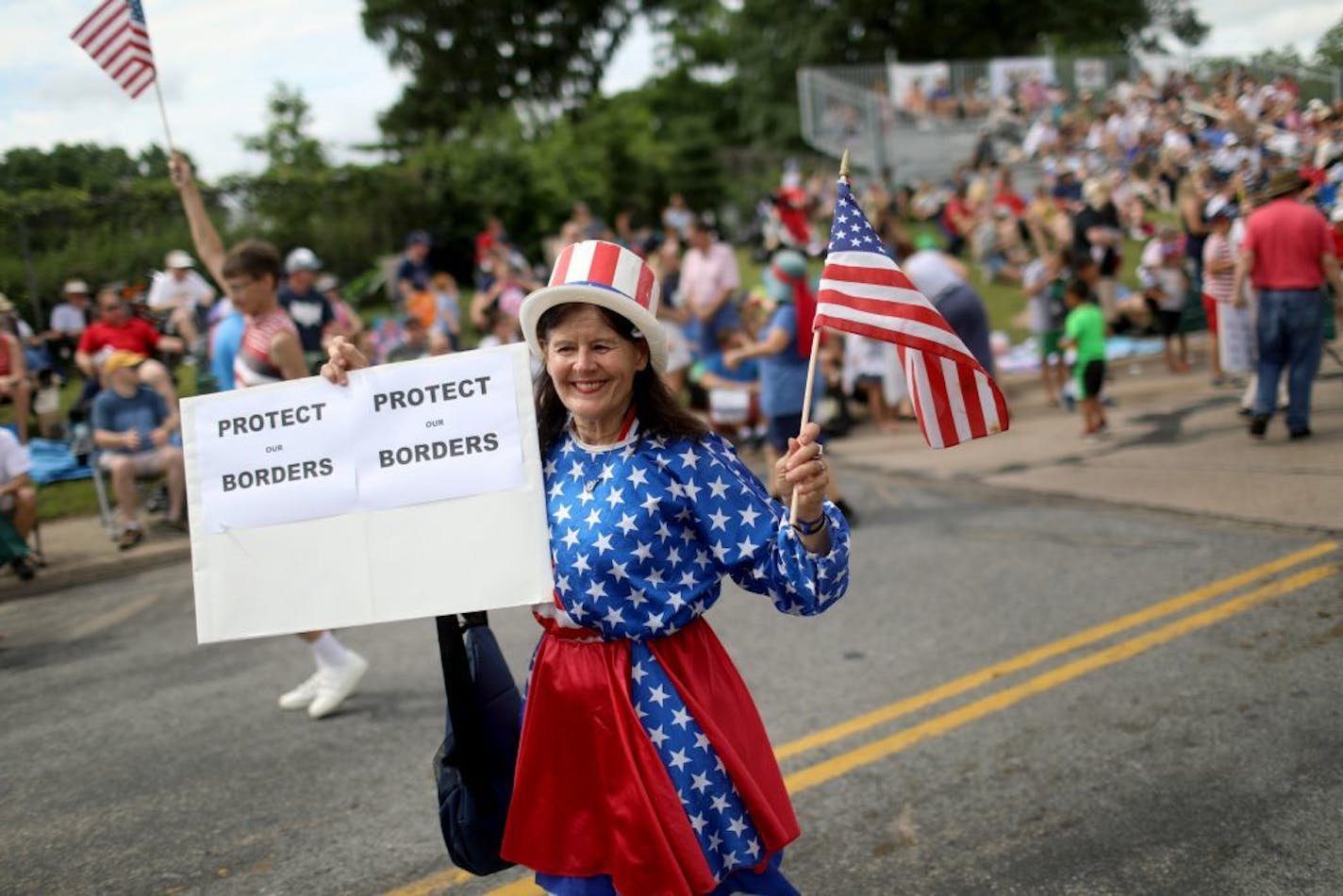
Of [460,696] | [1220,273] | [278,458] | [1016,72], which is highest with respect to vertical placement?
[1016,72]

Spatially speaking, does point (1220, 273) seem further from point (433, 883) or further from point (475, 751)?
point (475, 751)

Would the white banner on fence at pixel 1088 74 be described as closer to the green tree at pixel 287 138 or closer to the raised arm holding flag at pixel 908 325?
the green tree at pixel 287 138

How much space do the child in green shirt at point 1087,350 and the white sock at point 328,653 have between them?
278 inches

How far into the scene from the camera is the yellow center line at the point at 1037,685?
4.23 meters

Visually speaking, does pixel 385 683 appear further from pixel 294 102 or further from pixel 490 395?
pixel 294 102

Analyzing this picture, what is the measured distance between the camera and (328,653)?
5148 mm

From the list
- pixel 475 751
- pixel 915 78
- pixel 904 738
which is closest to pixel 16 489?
pixel 904 738

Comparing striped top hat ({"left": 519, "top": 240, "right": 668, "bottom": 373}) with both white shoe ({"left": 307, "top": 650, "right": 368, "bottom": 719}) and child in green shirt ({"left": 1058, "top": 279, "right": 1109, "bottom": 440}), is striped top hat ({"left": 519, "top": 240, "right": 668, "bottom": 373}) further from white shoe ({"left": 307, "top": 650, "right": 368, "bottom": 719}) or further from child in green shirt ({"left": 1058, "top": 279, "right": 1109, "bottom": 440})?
child in green shirt ({"left": 1058, "top": 279, "right": 1109, "bottom": 440})

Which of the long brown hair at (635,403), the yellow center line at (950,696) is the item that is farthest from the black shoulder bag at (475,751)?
the yellow center line at (950,696)

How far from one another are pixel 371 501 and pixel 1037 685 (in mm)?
3309

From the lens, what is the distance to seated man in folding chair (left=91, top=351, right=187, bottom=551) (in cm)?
921

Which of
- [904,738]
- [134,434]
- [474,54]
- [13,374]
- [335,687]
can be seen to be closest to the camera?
[904,738]

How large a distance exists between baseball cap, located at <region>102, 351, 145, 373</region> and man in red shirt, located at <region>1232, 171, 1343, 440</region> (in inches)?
346

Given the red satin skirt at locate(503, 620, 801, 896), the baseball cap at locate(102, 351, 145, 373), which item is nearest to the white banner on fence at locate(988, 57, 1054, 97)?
the baseball cap at locate(102, 351, 145, 373)
